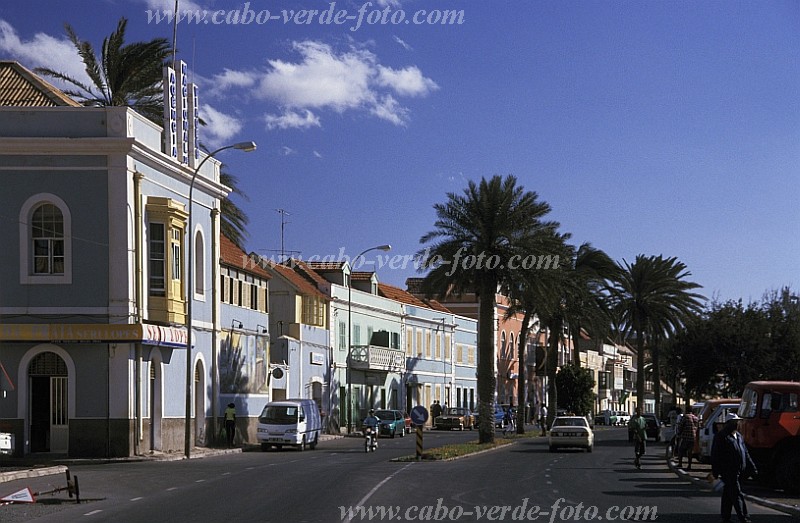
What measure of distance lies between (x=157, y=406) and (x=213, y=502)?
1944cm

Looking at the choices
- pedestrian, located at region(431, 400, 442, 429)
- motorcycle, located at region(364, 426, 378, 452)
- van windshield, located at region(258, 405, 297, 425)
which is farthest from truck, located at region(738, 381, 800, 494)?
pedestrian, located at region(431, 400, 442, 429)

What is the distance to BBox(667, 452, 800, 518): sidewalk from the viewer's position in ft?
68.6

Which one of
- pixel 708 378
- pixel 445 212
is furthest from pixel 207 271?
pixel 708 378

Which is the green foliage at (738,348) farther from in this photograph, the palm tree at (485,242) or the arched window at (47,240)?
the arched window at (47,240)

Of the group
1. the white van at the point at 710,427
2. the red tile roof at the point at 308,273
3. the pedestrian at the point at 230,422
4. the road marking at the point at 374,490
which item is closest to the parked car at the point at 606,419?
the red tile roof at the point at 308,273

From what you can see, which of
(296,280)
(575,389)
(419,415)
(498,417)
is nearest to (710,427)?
(419,415)

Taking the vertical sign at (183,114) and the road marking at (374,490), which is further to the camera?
the vertical sign at (183,114)

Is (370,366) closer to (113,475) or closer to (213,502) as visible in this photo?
(113,475)

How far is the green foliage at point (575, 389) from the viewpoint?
278 ft

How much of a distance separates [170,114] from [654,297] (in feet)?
111

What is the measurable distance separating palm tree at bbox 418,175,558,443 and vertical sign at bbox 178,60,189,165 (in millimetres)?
10103

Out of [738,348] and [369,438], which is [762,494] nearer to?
[369,438]

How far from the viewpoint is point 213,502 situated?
21125 millimetres

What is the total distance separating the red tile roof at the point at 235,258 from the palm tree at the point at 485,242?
8.09 meters
